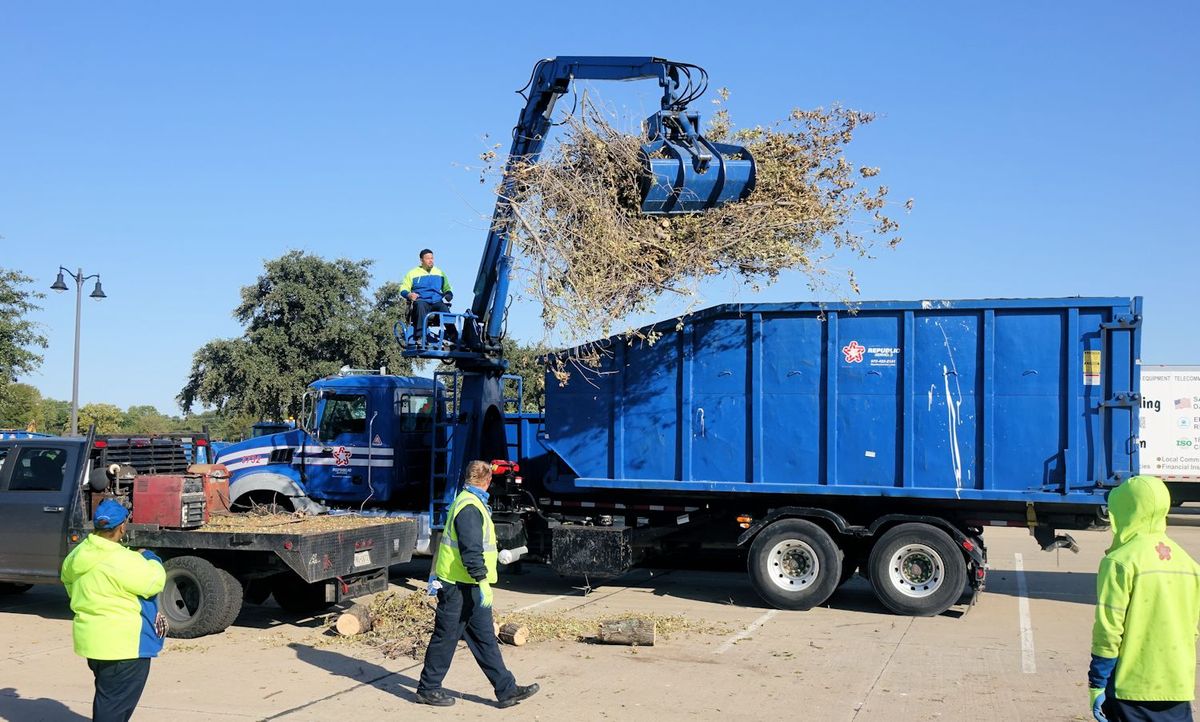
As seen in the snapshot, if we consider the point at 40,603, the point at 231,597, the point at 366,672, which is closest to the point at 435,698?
the point at 366,672

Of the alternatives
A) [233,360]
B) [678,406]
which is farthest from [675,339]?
[233,360]

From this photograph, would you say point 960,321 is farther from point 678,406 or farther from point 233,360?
point 233,360

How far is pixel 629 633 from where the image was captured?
901 centimetres

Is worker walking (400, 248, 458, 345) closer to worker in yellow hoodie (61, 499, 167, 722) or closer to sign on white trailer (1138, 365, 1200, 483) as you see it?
worker in yellow hoodie (61, 499, 167, 722)

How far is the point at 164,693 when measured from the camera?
7.41 m

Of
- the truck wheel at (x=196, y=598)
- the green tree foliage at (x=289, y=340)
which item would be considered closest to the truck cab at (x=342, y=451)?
the truck wheel at (x=196, y=598)

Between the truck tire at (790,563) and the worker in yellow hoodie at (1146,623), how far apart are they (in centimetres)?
682

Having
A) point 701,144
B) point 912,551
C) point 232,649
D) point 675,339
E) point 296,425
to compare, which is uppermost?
point 701,144

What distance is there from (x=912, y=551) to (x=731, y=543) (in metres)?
2.18

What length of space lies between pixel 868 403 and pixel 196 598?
6.94m

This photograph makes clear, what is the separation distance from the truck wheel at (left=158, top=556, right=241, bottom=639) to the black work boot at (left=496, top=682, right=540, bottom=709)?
11.5 ft

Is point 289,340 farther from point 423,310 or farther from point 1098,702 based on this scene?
point 1098,702

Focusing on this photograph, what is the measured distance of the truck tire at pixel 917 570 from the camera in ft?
34.6

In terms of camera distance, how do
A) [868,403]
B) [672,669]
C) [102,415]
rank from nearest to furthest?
[672,669]
[868,403]
[102,415]
